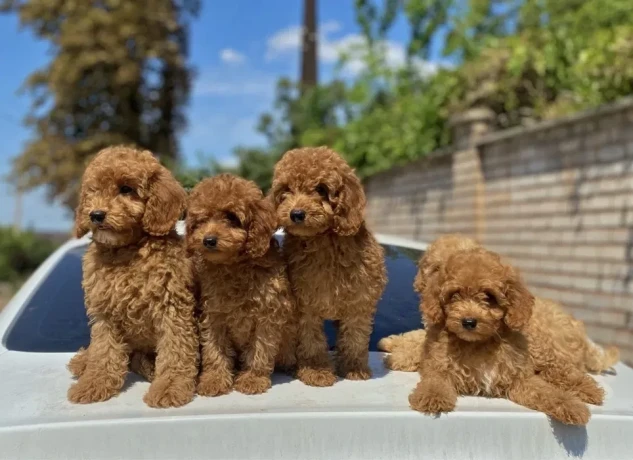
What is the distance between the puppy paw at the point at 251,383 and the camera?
92.5 inches

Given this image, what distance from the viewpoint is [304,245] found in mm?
2617

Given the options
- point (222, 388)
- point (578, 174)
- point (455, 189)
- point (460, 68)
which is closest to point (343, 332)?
point (222, 388)

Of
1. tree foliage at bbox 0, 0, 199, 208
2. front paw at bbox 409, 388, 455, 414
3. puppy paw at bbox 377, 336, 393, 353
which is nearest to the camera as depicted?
front paw at bbox 409, 388, 455, 414

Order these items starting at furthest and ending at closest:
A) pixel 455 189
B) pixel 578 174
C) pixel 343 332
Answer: pixel 455 189 → pixel 578 174 → pixel 343 332

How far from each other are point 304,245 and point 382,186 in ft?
33.5

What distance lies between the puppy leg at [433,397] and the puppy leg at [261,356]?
0.61 m

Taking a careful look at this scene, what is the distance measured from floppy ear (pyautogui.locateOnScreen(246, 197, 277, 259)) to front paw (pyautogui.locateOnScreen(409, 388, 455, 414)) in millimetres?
809

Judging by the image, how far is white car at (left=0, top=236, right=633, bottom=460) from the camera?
6.05 ft

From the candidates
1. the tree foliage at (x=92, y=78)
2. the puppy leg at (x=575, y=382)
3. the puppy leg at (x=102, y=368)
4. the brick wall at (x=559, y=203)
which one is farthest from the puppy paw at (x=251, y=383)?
the tree foliage at (x=92, y=78)

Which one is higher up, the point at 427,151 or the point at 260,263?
the point at 427,151

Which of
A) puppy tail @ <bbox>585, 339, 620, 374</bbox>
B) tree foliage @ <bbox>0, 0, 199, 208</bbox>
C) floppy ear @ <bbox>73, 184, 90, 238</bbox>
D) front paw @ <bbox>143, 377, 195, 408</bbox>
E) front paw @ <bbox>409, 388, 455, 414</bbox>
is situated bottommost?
puppy tail @ <bbox>585, 339, 620, 374</bbox>

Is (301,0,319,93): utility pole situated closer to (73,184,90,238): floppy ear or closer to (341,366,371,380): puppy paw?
(73,184,90,238): floppy ear

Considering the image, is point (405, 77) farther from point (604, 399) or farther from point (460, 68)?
point (604, 399)

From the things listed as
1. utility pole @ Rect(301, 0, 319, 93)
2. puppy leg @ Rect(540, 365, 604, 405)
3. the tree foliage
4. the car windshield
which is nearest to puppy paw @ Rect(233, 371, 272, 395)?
the car windshield
